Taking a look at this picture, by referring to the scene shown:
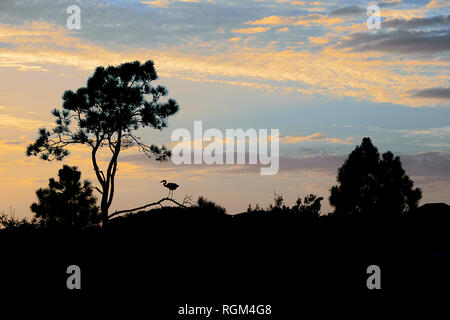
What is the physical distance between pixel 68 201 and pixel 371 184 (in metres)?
21.8

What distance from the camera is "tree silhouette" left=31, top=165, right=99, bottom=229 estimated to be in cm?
3988

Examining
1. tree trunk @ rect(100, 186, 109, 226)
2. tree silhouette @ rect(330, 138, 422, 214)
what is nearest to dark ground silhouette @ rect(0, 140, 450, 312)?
tree trunk @ rect(100, 186, 109, 226)

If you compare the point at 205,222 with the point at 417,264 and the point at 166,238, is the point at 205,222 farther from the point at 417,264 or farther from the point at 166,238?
the point at 417,264

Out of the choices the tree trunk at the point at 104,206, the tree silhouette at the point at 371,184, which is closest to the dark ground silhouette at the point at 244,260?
the tree trunk at the point at 104,206

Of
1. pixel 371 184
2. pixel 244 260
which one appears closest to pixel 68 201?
pixel 371 184

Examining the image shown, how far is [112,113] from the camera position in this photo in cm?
3469

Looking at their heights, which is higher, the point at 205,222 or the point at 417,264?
the point at 205,222

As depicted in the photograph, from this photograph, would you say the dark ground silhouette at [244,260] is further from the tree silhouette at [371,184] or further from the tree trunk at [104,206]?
the tree silhouette at [371,184]

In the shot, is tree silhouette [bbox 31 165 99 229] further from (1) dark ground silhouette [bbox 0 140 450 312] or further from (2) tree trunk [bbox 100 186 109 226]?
(1) dark ground silhouette [bbox 0 140 450 312]

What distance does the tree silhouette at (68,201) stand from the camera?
3988 cm

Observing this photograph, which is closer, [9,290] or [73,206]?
[9,290]

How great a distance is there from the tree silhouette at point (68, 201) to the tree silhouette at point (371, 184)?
57.4ft

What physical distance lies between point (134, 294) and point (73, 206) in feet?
86.7
